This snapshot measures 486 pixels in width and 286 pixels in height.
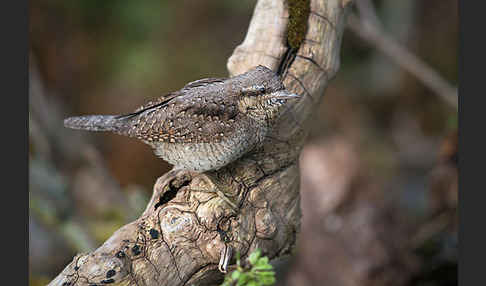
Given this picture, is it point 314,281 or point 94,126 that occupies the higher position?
point 94,126

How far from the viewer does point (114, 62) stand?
7.62 meters

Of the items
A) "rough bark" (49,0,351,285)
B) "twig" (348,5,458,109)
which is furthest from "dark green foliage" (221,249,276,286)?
"twig" (348,5,458,109)

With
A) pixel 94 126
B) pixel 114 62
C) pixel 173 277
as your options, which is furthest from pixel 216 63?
pixel 173 277

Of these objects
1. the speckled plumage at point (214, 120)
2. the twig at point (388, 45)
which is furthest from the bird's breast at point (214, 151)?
the twig at point (388, 45)

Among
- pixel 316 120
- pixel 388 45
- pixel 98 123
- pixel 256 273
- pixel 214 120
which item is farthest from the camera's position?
pixel 316 120

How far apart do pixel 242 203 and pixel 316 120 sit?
17.7ft

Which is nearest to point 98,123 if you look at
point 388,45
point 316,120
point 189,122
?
point 189,122

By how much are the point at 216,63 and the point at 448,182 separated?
13.0 feet

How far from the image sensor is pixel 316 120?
8.28m

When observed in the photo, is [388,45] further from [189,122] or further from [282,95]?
[189,122]

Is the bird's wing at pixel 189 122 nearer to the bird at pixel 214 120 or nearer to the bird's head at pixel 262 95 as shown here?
the bird at pixel 214 120

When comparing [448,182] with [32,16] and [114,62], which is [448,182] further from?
[32,16]

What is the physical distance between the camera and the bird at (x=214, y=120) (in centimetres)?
304

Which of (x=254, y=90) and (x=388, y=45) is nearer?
(x=254, y=90)
